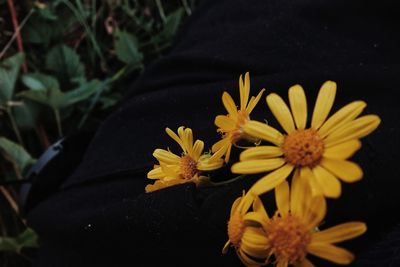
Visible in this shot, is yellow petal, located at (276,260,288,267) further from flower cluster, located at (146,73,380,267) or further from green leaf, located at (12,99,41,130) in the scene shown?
green leaf, located at (12,99,41,130)

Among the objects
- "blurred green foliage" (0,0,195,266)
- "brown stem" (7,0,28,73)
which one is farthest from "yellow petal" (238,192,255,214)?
"brown stem" (7,0,28,73)

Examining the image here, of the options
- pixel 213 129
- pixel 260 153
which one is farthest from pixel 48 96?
pixel 260 153

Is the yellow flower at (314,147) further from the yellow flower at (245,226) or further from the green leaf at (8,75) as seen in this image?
the green leaf at (8,75)

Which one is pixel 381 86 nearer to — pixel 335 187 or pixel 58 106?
pixel 335 187

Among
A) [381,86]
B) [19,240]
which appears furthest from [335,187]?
[19,240]

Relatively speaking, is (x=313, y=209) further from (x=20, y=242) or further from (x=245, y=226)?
(x=20, y=242)

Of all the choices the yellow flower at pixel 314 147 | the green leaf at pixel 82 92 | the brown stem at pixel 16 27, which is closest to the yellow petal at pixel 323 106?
the yellow flower at pixel 314 147
